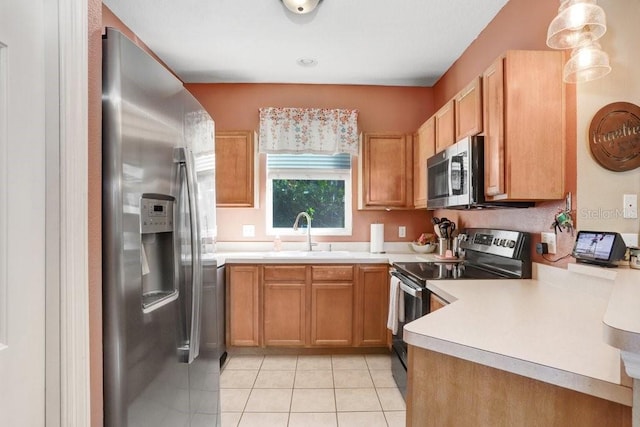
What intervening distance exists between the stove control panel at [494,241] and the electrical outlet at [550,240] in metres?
0.11

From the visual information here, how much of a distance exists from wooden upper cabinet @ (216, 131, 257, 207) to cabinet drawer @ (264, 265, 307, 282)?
69cm

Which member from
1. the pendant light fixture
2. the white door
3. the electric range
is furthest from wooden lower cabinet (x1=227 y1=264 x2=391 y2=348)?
the white door

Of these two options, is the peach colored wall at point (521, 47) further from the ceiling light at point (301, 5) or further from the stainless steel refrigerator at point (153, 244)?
the stainless steel refrigerator at point (153, 244)

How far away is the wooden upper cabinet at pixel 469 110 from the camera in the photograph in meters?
2.01

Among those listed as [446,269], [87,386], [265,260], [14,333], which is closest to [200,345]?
[87,386]

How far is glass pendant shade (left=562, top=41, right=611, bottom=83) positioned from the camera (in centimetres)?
136

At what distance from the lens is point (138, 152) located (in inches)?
41.4

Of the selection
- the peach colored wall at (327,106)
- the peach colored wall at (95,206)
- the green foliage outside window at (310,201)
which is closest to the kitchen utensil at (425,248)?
the peach colored wall at (327,106)

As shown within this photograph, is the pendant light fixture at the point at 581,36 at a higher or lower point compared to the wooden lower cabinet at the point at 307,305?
higher

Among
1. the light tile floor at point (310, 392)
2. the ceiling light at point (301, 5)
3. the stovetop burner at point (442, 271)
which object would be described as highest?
the ceiling light at point (301, 5)

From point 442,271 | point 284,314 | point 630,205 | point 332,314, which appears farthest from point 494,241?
point 284,314

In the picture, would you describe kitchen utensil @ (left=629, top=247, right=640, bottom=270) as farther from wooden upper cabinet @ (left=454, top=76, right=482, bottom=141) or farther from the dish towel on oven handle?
the dish towel on oven handle

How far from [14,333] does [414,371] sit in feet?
3.56

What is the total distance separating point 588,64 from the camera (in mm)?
1378
